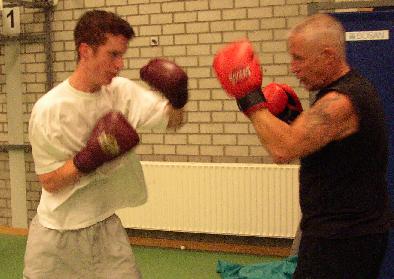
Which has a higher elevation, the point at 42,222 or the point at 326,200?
the point at 326,200

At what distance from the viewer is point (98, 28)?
2.37m

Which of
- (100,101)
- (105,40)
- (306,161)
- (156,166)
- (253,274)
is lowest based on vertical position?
(253,274)

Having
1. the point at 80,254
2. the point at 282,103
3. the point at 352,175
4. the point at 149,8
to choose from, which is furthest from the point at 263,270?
the point at 149,8

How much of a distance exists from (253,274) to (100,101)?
191 centimetres

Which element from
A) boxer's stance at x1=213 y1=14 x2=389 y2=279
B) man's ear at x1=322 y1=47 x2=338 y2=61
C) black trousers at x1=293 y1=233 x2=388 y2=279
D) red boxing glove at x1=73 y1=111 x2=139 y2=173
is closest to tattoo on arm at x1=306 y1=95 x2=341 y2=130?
boxer's stance at x1=213 y1=14 x2=389 y2=279

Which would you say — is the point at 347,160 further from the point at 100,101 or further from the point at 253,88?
the point at 100,101

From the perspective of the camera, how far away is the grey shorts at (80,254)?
2.44 meters

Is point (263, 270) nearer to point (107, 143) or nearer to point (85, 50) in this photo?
point (107, 143)

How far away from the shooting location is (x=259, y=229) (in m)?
4.58

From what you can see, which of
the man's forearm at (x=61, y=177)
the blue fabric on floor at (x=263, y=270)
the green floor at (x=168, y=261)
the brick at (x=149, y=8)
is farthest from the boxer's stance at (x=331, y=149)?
the brick at (x=149, y=8)

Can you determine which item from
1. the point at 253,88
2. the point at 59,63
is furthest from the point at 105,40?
the point at 59,63

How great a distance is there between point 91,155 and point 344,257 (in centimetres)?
98

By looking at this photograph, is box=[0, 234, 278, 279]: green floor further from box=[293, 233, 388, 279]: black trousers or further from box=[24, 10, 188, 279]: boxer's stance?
box=[293, 233, 388, 279]: black trousers

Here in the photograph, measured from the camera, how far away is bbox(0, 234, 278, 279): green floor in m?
4.28
